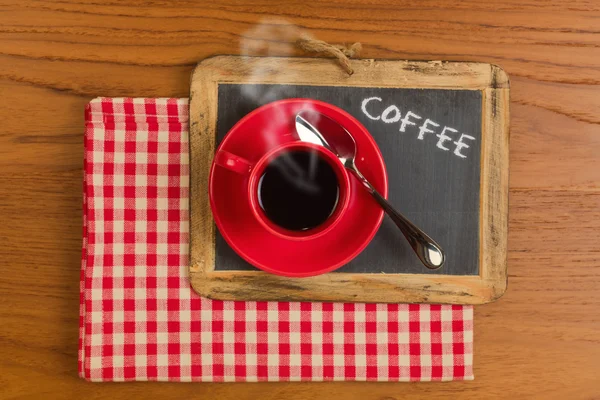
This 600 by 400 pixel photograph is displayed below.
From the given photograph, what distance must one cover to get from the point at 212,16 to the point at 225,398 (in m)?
0.51

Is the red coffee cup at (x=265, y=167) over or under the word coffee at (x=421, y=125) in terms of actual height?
under

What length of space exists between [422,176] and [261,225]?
22 cm

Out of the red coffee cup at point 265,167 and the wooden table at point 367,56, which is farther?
the wooden table at point 367,56

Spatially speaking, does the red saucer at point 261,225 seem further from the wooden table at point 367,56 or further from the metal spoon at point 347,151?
the wooden table at point 367,56

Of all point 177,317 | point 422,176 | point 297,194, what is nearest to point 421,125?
point 422,176

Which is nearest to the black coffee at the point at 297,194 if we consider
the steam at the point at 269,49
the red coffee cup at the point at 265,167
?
the red coffee cup at the point at 265,167

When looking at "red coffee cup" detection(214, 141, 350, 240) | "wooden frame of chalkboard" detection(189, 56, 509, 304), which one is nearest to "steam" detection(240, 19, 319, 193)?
"wooden frame of chalkboard" detection(189, 56, 509, 304)

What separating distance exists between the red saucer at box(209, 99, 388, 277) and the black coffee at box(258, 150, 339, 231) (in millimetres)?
20

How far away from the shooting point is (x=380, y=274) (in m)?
0.69

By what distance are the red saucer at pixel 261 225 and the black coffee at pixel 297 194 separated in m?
0.02

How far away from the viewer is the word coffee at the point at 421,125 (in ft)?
2.26

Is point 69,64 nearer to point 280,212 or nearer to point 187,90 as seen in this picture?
point 187,90

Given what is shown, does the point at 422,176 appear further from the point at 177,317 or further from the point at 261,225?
the point at 177,317

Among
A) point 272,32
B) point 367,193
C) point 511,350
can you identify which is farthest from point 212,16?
point 511,350
